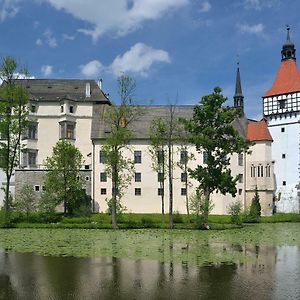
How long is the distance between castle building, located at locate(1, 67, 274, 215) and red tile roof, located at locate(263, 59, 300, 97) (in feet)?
28.6

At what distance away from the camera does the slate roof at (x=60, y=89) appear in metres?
63.3

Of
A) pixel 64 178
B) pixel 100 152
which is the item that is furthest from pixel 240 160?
pixel 64 178

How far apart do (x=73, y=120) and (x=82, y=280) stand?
4837 cm

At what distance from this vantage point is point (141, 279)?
15680 mm

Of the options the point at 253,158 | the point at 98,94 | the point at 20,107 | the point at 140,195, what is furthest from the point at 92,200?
the point at 253,158

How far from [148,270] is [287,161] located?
56.2m

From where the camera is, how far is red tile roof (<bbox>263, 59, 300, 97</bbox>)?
7003 centimetres

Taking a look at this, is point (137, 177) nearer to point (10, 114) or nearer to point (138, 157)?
point (138, 157)

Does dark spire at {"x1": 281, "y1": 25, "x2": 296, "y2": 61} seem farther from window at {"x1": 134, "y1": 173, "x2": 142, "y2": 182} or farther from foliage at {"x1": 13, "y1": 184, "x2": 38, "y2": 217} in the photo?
foliage at {"x1": 13, "y1": 184, "x2": 38, "y2": 217}

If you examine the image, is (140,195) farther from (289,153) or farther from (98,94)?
(289,153)

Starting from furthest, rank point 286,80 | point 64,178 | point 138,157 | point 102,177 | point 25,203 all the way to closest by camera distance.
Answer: point 286,80
point 138,157
point 102,177
point 64,178
point 25,203

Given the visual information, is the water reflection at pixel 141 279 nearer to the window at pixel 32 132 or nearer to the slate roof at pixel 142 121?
the slate roof at pixel 142 121

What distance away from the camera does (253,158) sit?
217 ft

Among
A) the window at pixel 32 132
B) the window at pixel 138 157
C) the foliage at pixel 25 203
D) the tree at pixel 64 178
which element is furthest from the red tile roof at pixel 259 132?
the foliage at pixel 25 203
